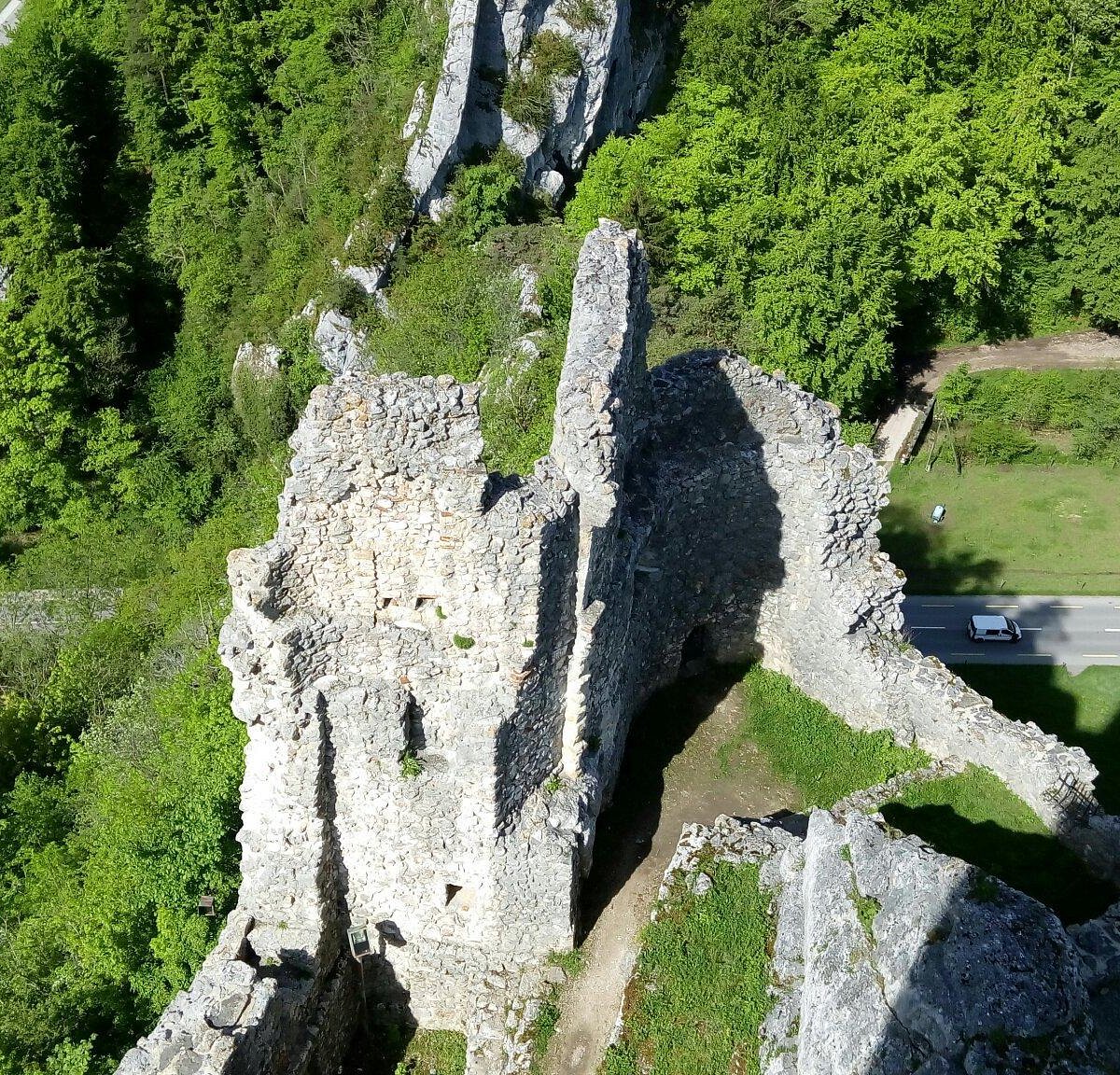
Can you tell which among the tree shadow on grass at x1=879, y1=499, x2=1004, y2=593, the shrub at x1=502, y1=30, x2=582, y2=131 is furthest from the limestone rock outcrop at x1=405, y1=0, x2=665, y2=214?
the tree shadow on grass at x1=879, y1=499, x2=1004, y2=593

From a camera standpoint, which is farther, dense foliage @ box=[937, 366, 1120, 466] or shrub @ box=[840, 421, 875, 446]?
dense foliage @ box=[937, 366, 1120, 466]

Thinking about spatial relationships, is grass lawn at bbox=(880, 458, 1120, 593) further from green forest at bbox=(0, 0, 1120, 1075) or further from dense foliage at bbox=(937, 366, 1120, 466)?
green forest at bbox=(0, 0, 1120, 1075)

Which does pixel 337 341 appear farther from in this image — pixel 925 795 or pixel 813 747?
pixel 925 795

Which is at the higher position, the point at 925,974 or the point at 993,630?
the point at 925,974

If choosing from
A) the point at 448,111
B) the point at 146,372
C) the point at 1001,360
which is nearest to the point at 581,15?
the point at 448,111

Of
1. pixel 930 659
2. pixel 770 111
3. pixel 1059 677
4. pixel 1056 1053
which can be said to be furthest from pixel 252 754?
pixel 770 111

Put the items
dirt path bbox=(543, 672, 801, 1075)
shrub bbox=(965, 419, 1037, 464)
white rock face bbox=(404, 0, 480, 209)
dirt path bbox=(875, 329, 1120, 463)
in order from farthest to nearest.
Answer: dirt path bbox=(875, 329, 1120, 463)
shrub bbox=(965, 419, 1037, 464)
white rock face bbox=(404, 0, 480, 209)
dirt path bbox=(543, 672, 801, 1075)

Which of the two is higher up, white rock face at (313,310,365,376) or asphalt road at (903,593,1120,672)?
white rock face at (313,310,365,376)

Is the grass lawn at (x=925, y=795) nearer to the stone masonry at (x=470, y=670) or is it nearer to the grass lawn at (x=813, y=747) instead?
the grass lawn at (x=813, y=747)
